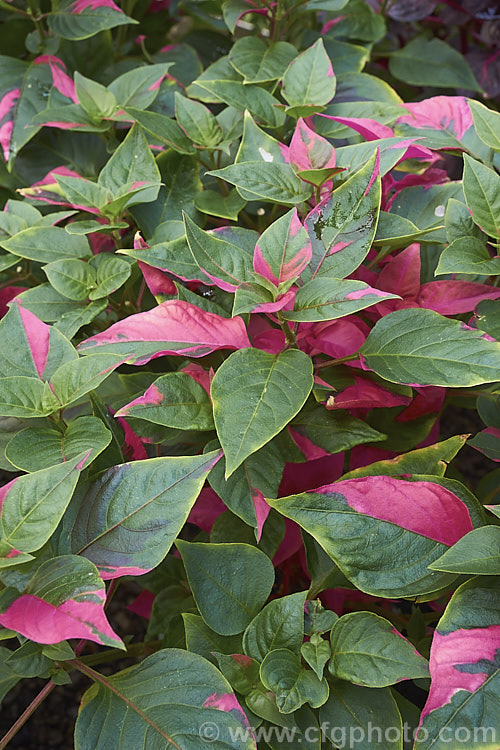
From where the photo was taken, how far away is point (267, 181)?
2.88ft

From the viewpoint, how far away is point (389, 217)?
0.87 metres

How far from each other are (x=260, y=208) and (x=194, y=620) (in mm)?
655

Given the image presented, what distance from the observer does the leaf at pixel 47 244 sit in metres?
0.94

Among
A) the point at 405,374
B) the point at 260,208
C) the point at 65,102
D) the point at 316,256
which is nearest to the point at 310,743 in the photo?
the point at 405,374

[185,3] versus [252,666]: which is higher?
[185,3]

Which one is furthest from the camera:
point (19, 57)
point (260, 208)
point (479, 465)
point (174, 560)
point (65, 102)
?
point (479, 465)

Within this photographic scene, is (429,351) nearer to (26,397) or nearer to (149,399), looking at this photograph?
(149,399)

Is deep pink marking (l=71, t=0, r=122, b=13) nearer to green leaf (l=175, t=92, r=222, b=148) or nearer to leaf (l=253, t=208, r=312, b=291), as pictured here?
green leaf (l=175, t=92, r=222, b=148)

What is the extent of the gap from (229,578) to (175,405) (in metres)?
0.20

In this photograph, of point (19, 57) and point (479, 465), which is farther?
point (479, 465)

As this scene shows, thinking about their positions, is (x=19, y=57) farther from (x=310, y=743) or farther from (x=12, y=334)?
(x=310, y=743)

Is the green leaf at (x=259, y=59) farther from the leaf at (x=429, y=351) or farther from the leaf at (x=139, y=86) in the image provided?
the leaf at (x=429, y=351)

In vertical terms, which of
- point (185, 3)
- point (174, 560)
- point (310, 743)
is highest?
point (185, 3)

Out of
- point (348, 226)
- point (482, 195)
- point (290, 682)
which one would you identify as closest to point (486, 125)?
point (482, 195)
